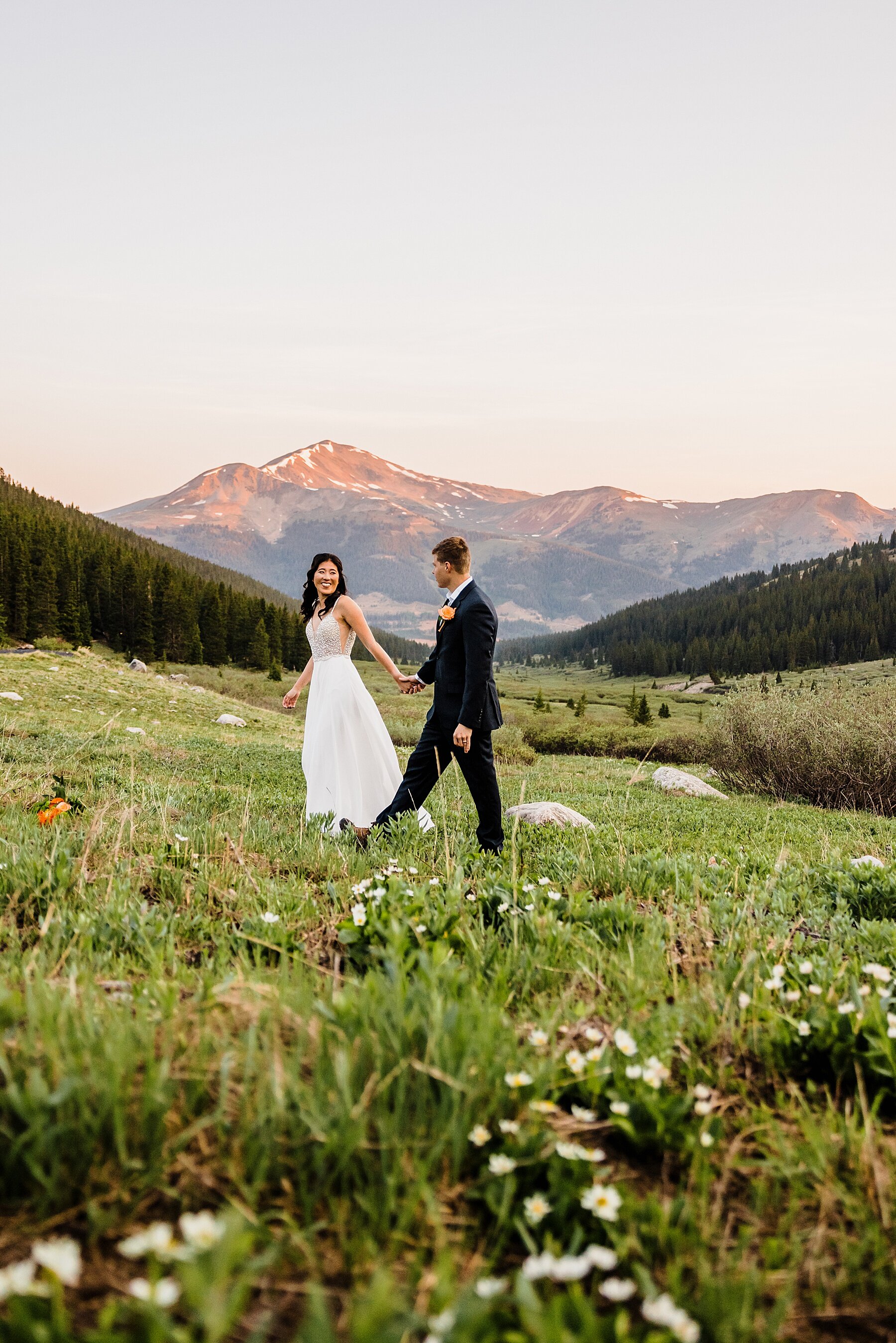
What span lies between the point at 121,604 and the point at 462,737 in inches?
3335

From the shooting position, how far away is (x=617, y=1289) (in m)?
1.54

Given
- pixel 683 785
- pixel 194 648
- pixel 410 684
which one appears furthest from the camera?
pixel 194 648

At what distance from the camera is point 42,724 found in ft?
60.6

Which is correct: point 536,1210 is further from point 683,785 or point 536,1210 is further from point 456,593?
point 683,785

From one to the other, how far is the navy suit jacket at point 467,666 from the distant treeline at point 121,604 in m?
52.0

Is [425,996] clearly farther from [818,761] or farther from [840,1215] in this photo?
[818,761]

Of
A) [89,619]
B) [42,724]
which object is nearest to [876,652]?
[89,619]

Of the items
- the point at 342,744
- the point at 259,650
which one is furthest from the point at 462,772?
the point at 259,650

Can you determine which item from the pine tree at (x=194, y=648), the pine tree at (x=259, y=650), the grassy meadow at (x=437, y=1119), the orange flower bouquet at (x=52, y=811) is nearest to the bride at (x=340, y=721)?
the orange flower bouquet at (x=52, y=811)

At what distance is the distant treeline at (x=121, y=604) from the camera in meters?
69.1

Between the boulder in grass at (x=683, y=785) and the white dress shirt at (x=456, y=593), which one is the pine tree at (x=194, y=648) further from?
the white dress shirt at (x=456, y=593)

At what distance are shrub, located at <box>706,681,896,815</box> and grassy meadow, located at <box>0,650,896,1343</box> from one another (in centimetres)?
1977

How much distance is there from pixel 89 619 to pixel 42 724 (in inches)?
2586

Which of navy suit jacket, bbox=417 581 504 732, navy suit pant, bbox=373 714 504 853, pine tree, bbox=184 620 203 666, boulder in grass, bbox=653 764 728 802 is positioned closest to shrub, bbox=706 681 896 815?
boulder in grass, bbox=653 764 728 802
